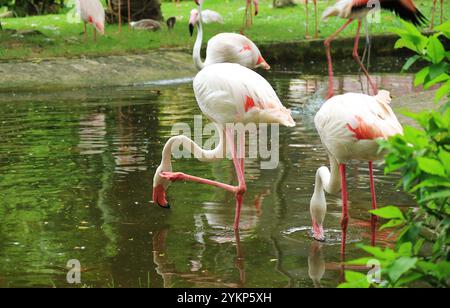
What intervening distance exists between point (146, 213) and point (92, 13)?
9075 millimetres

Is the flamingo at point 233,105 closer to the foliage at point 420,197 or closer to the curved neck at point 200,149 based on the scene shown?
the curved neck at point 200,149

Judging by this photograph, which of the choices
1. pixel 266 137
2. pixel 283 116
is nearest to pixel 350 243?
pixel 283 116

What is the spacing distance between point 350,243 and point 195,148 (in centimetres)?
128

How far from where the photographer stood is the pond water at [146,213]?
4383 mm

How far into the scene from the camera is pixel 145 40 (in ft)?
46.5

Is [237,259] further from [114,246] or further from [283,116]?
[283,116]

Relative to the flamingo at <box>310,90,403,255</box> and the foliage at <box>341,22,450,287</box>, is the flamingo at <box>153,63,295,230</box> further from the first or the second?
the foliage at <box>341,22,450,287</box>

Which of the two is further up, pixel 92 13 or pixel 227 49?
pixel 227 49

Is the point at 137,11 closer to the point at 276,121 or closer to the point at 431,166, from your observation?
the point at 276,121

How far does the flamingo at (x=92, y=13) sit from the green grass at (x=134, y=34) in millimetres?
249

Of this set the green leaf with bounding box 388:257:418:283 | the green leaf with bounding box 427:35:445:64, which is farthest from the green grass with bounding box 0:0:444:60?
the green leaf with bounding box 388:257:418:283

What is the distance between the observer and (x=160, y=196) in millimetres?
5480

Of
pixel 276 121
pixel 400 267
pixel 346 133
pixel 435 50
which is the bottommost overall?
pixel 276 121

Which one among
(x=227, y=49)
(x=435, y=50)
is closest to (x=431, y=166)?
→ (x=435, y=50)
